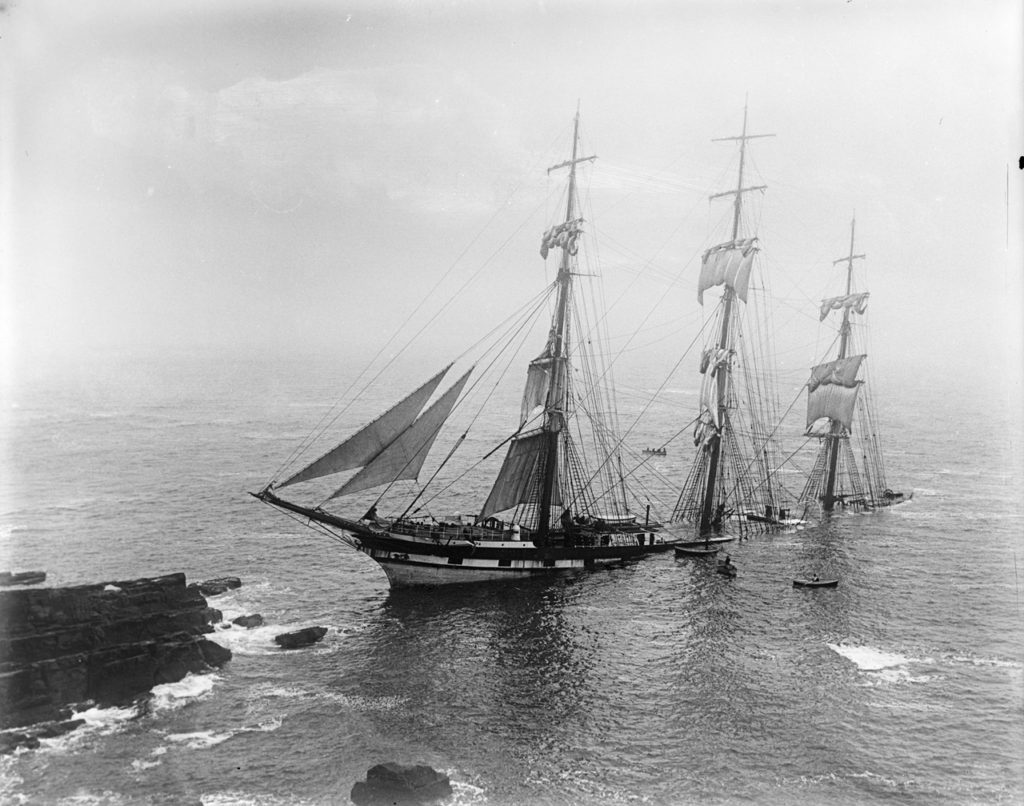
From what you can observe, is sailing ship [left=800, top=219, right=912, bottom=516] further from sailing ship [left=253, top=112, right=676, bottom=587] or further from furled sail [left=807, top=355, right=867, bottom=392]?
sailing ship [left=253, top=112, right=676, bottom=587]

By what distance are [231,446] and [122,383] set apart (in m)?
82.5

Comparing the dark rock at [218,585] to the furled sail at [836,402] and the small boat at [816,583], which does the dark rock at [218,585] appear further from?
the furled sail at [836,402]

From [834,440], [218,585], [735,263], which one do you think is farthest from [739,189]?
[218,585]

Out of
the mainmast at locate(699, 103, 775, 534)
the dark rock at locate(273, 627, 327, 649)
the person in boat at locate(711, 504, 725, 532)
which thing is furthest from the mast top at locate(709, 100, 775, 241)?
the dark rock at locate(273, 627, 327, 649)

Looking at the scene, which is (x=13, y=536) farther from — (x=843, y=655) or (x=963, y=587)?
(x=963, y=587)

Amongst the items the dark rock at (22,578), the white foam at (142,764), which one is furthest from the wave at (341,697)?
the dark rock at (22,578)

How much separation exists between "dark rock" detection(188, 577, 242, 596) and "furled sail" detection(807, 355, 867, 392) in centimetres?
5872

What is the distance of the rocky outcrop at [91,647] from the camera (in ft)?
121

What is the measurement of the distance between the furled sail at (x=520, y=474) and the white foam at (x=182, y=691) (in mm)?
23756

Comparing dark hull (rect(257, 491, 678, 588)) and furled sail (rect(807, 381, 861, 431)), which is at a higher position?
furled sail (rect(807, 381, 861, 431))

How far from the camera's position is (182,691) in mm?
39250

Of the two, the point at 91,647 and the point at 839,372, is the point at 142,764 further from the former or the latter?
the point at 839,372

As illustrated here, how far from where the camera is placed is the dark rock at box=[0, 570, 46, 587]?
175ft

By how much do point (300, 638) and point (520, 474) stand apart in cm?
2107
